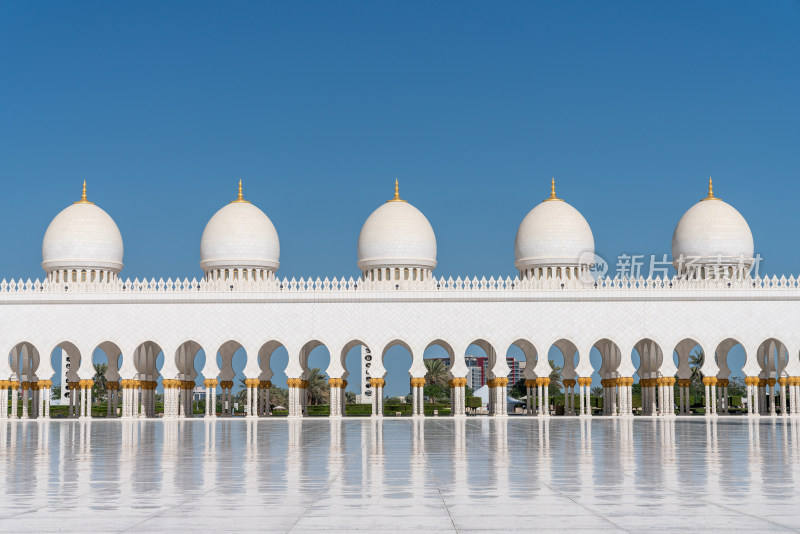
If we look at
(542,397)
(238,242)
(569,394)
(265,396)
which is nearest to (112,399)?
(265,396)

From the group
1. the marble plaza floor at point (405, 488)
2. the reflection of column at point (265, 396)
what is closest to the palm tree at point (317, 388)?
the reflection of column at point (265, 396)

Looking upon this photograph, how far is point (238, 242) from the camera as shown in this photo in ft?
102

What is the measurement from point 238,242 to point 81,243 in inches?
A: 209

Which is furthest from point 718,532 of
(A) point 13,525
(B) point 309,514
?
(A) point 13,525

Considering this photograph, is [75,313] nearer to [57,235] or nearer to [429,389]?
[57,235]

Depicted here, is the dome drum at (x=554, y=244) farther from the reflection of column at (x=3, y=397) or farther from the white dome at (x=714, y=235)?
the reflection of column at (x=3, y=397)

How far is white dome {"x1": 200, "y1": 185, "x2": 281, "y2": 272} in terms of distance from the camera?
3108 cm

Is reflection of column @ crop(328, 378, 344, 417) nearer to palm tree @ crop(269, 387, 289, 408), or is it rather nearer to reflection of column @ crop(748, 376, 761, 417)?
reflection of column @ crop(748, 376, 761, 417)

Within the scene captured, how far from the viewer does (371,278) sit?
31.1m

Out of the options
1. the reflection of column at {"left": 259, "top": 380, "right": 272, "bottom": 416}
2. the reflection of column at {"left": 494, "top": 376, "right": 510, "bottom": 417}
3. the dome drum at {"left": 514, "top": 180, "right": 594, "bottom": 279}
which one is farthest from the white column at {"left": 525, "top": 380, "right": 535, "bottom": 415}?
the reflection of column at {"left": 259, "top": 380, "right": 272, "bottom": 416}

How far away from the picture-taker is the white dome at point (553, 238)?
30.9m

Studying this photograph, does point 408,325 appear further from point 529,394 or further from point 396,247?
point 529,394

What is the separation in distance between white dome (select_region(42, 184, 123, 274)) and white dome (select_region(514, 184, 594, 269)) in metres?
13.8

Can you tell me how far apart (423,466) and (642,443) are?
4.50m
